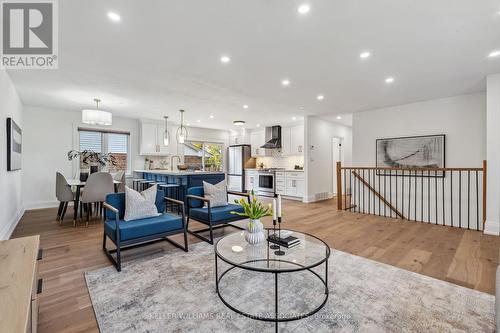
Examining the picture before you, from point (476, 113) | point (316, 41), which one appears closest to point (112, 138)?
point (316, 41)

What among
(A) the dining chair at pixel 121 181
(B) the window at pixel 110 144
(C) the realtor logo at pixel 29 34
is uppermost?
(C) the realtor logo at pixel 29 34

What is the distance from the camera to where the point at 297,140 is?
26.2 ft

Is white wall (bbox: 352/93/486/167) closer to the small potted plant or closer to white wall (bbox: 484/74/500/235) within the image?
white wall (bbox: 484/74/500/235)

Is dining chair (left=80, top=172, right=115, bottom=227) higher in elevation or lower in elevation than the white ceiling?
lower

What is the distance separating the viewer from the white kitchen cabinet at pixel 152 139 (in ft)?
23.6

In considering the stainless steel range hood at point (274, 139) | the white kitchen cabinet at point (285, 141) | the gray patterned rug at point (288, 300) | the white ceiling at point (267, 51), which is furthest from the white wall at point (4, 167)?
the white kitchen cabinet at point (285, 141)

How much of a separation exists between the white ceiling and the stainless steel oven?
3473 millimetres

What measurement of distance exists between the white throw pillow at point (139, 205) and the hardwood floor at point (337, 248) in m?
0.48

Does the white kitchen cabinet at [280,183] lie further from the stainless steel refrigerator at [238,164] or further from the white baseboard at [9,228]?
the white baseboard at [9,228]

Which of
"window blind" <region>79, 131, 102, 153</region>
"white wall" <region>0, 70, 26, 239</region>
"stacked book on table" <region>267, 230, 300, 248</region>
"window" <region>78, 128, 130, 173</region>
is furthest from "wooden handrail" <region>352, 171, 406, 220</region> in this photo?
"window blind" <region>79, 131, 102, 153</region>

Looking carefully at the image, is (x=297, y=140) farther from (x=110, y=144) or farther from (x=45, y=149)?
(x=45, y=149)

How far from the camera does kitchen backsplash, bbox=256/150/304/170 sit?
8.29 metres

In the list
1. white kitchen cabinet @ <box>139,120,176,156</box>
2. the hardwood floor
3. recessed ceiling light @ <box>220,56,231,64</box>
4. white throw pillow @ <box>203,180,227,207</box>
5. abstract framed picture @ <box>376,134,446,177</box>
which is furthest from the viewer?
white kitchen cabinet @ <box>139,120,176,156</box>

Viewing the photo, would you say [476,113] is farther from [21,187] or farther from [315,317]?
[21,187]
